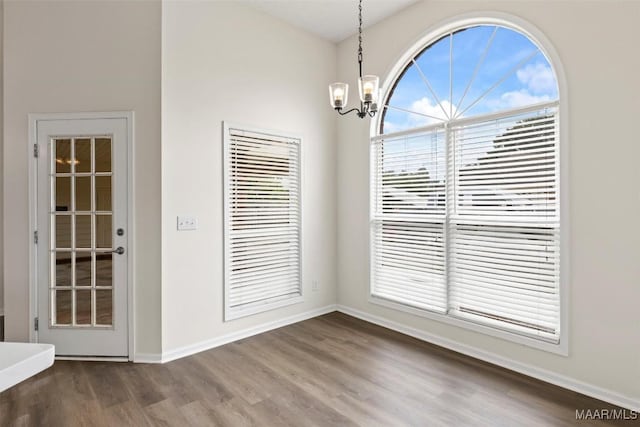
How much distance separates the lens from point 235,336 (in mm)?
3596

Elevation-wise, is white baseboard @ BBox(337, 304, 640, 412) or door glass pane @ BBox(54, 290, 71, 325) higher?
door glass pane @ BBox(54, 290, 71, 325)

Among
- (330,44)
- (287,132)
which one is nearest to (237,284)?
(287,132)

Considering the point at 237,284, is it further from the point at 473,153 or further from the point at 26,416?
the point at 473,153

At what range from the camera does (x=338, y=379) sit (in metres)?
2.78

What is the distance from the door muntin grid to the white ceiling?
2.22 m

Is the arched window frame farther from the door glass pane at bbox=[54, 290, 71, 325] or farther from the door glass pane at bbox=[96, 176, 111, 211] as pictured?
the door glass pane at bbox=[54, 290, 71, 325]

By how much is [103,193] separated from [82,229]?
385 millimetres

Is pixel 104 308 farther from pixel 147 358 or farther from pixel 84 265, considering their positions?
pixel 147 358

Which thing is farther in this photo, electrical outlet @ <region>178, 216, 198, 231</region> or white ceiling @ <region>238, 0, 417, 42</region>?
white ceiling @ <region>238, 0, 417, 42</region>

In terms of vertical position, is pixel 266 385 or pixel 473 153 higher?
pixel 473 153

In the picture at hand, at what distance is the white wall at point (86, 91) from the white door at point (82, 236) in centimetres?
13

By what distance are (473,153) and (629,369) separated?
1.97 m

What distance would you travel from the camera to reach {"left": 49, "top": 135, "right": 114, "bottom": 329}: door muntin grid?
10.2 feet

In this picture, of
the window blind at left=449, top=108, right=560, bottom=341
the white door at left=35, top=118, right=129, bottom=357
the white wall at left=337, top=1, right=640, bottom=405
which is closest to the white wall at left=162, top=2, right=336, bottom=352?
the white door at left=35, top=118, right=129, bottom=357
